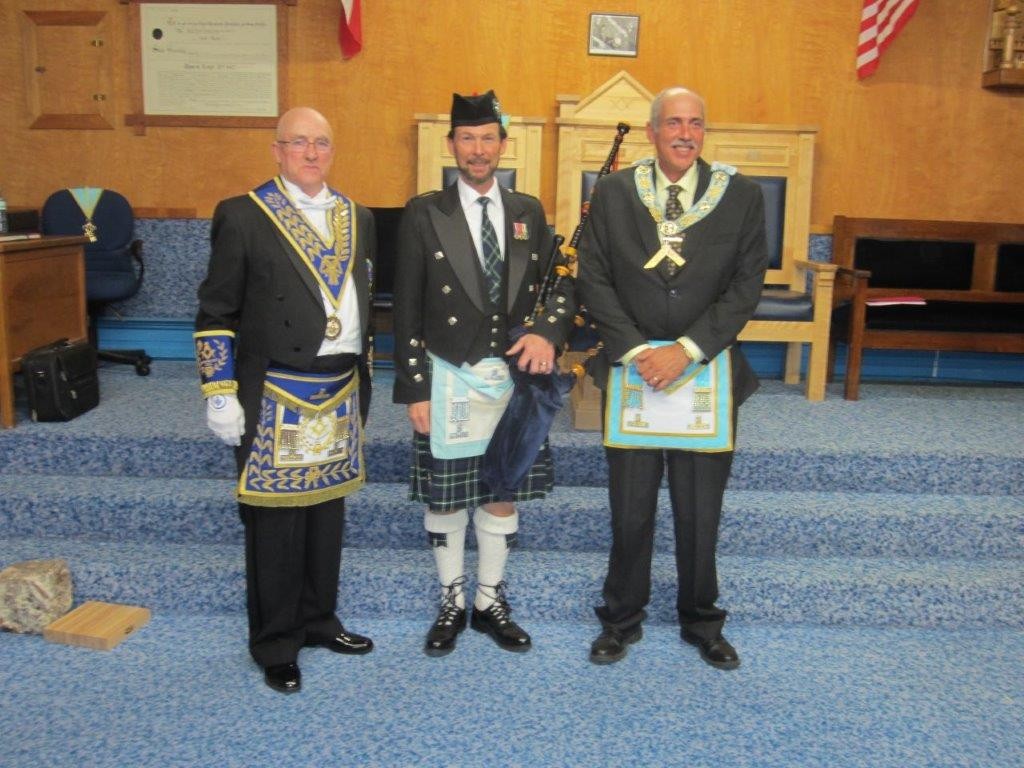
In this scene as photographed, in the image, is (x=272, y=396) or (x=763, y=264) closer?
(x=272, y=396)

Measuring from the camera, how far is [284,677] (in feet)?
8.28

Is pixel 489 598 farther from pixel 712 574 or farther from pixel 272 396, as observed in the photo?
pixel 272 396

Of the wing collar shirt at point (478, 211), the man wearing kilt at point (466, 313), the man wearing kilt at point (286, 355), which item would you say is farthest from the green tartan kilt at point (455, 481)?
the wing collar shirt at point (478, 211)

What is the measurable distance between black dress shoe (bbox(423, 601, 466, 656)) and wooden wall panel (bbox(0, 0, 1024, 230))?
3.02 metres

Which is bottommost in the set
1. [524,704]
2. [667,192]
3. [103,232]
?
[524,704]

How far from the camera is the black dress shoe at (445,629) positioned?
2727 millimetres

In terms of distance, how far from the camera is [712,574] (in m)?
2.69

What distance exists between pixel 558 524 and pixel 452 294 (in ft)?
3.65

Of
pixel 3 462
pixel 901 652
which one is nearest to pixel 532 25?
pixel 3 462

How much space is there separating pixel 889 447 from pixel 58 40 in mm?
4673

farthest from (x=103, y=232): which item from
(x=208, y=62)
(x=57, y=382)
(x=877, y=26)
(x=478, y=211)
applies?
(x=877, y=26)

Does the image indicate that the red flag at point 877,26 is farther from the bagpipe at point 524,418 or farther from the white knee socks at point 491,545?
the white knee socks at point 491,545

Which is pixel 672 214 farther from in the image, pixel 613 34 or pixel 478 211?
pixel 613 34

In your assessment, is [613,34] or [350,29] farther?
[613,34]
